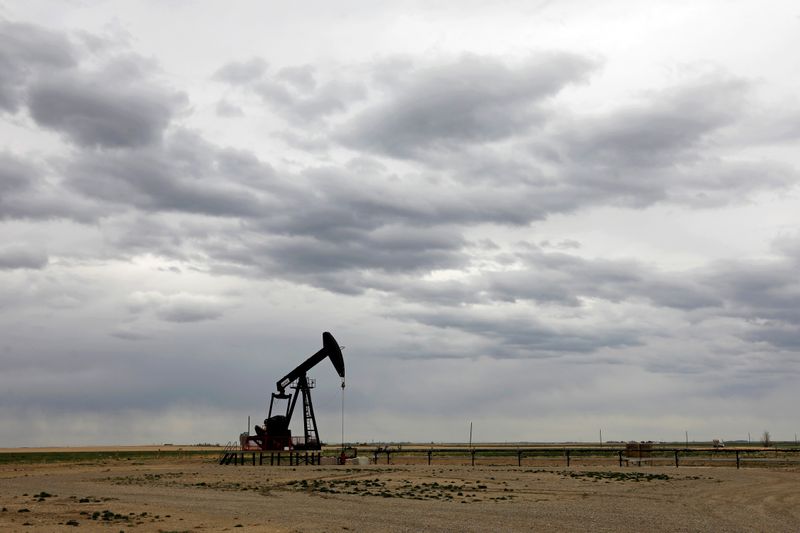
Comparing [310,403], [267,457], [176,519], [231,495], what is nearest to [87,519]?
[176,519]

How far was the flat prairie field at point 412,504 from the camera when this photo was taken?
21484 millimetres

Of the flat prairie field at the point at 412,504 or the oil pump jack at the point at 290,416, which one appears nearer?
the flat prairie field at the point at 412,504

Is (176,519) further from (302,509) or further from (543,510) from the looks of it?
(543,510)

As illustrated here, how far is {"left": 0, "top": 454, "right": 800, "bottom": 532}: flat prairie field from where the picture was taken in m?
21.5

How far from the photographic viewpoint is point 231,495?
106 feet

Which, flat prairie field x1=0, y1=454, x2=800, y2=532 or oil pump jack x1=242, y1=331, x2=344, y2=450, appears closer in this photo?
flat prairie field x1=0, y1=454, x2=800, y2=532

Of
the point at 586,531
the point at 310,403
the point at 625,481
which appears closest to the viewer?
the point at 586,531

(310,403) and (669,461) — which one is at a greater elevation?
(310,403)

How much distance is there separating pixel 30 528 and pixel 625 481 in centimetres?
2908

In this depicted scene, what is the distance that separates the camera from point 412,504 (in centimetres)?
2738

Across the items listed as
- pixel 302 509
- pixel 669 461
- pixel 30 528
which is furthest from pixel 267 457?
pixel 30 528

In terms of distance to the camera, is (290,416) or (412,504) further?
(290,416)

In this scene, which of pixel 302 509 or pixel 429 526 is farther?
pixel 302 509

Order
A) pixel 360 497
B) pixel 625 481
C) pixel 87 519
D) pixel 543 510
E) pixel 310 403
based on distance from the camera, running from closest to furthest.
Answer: pixel 87 519 → pixel 543 510 → pixel 360 497 → pixel 625 481 → pixel 310 403
